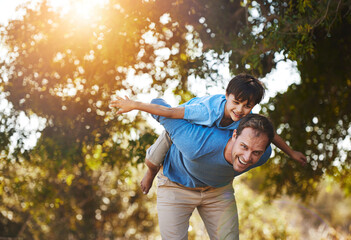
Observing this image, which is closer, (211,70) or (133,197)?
(211,70)

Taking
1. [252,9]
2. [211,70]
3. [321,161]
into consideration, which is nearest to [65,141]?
[211,70]

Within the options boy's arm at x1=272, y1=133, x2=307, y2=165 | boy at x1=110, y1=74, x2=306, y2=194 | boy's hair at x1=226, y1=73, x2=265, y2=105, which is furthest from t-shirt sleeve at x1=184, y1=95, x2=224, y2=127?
boy's arm at x1=272, y1=133, x2=307, y2=165

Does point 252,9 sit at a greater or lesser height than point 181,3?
lesser

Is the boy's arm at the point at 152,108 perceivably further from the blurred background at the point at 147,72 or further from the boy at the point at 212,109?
the blurred background at the point at 147,72

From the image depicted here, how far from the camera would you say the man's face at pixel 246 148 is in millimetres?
2246

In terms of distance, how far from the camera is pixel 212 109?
256 centimetres

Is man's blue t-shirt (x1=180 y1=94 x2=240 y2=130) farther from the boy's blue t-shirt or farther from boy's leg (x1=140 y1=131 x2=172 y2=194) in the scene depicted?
boy's leg (x1=140 y1=131 x2=172 y2=194)

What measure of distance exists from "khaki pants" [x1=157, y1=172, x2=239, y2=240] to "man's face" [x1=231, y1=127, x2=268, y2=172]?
47 centimetres

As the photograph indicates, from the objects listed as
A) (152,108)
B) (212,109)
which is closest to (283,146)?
(212,109)

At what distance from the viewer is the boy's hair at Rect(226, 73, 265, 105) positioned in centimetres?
258

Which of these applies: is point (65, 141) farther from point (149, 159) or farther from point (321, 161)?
point (321, 161)

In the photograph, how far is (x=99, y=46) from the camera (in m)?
4.07

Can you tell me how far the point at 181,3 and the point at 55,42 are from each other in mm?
1311

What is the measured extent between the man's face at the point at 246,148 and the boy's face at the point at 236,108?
29 centimetres
